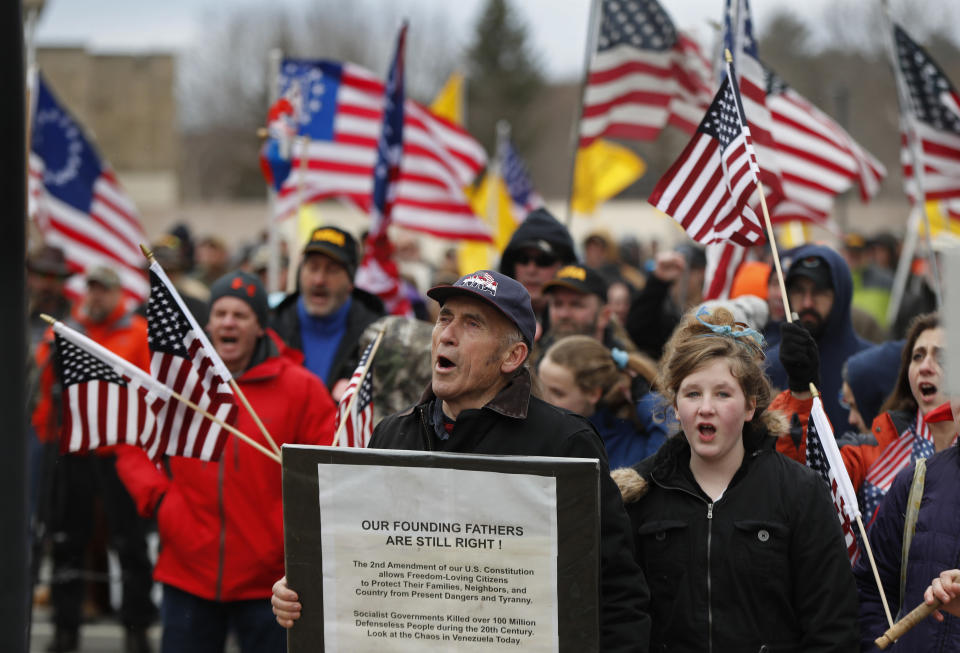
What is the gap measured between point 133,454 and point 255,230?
3841cm

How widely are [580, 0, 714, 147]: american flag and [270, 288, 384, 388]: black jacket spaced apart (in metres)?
2.81

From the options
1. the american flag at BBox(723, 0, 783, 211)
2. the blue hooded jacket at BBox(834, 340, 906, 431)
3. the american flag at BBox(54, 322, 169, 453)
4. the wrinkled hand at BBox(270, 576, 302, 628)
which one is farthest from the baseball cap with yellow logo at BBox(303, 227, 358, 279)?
the wrinkled hand at BBox(270, 576, 302, 628)

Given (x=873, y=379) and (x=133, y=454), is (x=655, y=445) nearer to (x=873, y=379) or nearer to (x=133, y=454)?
(x=873, y=379)

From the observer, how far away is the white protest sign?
10.8 ft

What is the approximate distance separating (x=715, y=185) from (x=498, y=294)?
6.39 ft

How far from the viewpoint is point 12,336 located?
7.31 ft

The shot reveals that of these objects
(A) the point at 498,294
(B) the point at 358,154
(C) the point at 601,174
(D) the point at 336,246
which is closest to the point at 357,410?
(A) the point at 498,294

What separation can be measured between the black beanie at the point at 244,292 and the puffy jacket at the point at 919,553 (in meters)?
2.81

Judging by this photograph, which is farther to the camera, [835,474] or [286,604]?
[835,474]

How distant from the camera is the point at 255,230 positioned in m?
43.3

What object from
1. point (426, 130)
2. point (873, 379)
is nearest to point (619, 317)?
point (426, 130)

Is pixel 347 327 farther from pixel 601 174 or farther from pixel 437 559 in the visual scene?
pixel 601 174

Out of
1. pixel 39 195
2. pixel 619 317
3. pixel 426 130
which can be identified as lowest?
pixel 619 317

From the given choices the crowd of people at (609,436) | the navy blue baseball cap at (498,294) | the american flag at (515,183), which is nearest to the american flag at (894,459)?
the crowd of people at (609,436)
